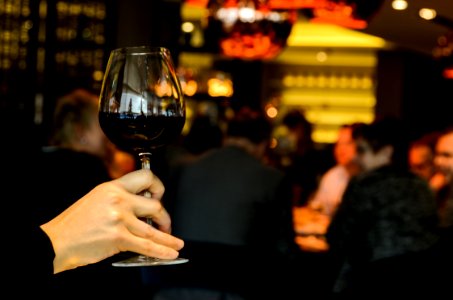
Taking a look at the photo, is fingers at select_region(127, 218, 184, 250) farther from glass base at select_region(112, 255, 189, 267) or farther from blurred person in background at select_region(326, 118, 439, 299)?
blurred person in background at select_region(326, 118, 439, 299)

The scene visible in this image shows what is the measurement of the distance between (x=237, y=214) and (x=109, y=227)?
3508 mm

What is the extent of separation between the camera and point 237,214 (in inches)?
177

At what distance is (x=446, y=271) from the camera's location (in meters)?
3.36

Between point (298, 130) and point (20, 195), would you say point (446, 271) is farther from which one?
point (298, 130)

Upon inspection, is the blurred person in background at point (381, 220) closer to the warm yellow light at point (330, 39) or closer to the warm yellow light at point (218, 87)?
the warm yellow light at point (218, 87)

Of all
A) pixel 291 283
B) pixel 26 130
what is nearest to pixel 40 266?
pixel 26 130

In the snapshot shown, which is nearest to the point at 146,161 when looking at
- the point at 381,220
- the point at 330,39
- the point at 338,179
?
the point at 381,220

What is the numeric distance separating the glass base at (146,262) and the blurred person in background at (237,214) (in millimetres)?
3096

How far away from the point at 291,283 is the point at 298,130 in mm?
3234

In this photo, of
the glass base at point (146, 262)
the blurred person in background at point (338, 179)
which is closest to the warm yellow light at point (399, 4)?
the blurred person in background at point (338, 179)

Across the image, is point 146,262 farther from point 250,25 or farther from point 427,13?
point 427,13

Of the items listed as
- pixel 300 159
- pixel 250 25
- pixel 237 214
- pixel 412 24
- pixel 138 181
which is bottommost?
pixel 300 159

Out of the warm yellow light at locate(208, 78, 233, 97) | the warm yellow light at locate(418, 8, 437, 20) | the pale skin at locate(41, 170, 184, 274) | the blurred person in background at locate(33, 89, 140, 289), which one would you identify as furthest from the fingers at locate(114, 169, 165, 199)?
the warm yellow light at locate(208, 78, 233, 97)

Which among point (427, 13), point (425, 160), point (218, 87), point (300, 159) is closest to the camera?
point (427, 13)
